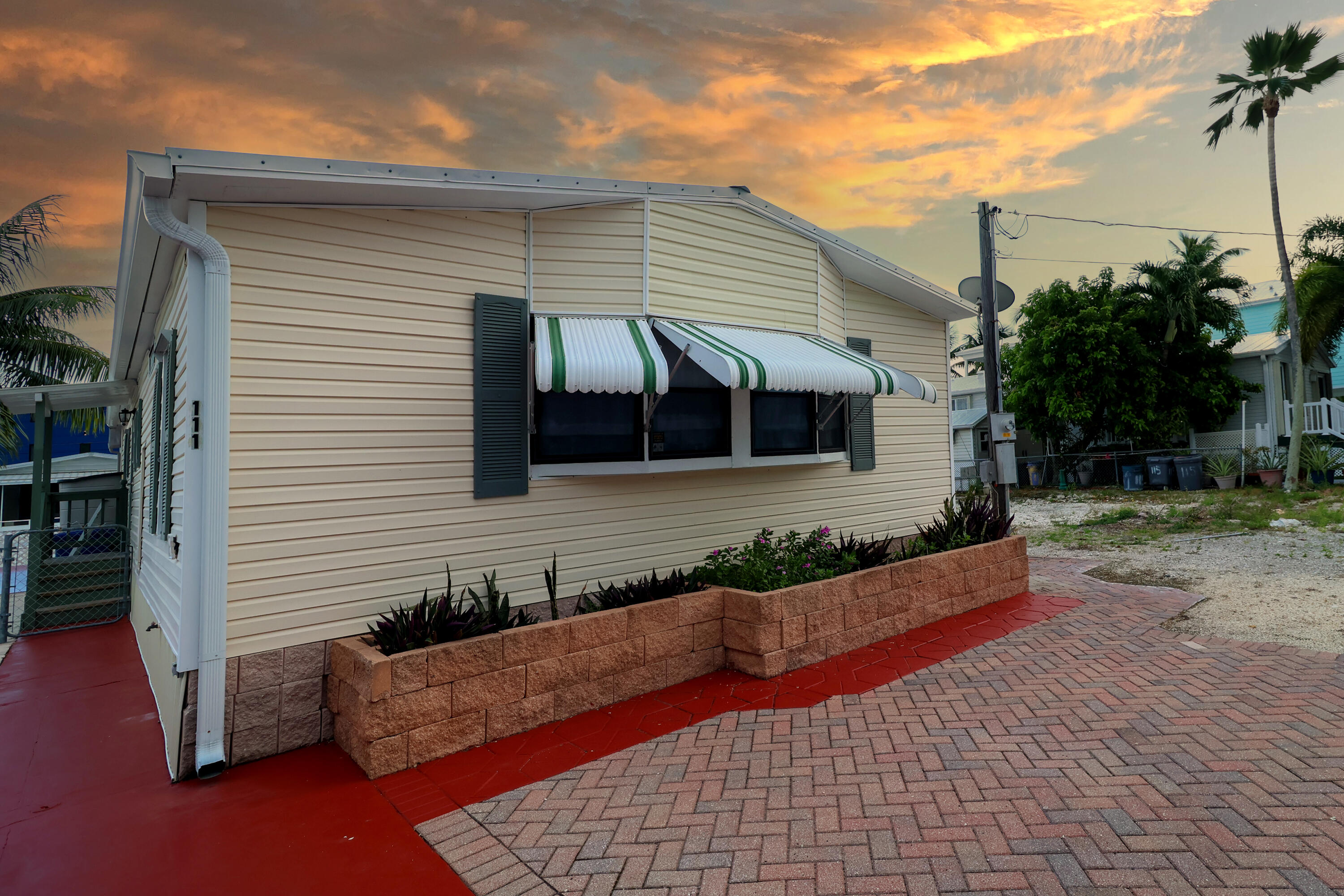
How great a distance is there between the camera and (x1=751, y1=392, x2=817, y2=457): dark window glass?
6.03 metres

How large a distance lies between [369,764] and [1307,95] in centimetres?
2358

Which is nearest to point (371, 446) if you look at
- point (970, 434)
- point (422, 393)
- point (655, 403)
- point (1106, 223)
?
point (422, 393)

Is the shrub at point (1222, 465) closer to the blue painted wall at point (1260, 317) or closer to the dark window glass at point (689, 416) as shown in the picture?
the blue painted wall at point (1260, 317)

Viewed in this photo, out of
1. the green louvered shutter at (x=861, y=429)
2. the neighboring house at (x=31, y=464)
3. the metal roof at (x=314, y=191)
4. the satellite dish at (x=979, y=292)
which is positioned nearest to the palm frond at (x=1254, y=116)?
the satellite dish at (x=979, y=292)

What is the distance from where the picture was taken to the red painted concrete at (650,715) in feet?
10.9

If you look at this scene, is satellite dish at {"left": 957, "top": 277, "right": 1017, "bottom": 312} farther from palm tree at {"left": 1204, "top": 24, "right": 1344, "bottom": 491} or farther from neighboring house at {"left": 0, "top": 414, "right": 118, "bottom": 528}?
palm tree at {"left": 1204, "top": 24, "right": 1344, "bottom": 491}

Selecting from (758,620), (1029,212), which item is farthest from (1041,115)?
(758,620)

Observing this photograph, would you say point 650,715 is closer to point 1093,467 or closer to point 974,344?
point 1093,467

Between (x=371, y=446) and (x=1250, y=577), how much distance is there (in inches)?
398

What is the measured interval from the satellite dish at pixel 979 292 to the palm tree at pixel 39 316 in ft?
53.6

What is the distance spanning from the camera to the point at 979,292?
8.97 metres

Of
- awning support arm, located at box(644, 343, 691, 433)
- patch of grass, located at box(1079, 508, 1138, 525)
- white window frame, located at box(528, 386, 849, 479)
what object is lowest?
patch of grass, located at box(1079, 508, 1138, 525)

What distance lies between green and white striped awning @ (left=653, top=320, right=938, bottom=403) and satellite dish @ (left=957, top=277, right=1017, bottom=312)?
146 inches

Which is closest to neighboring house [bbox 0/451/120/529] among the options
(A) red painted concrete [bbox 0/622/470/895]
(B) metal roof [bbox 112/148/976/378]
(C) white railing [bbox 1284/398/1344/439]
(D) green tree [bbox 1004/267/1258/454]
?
(B) metal roof [bbox 112/148/976/378]
